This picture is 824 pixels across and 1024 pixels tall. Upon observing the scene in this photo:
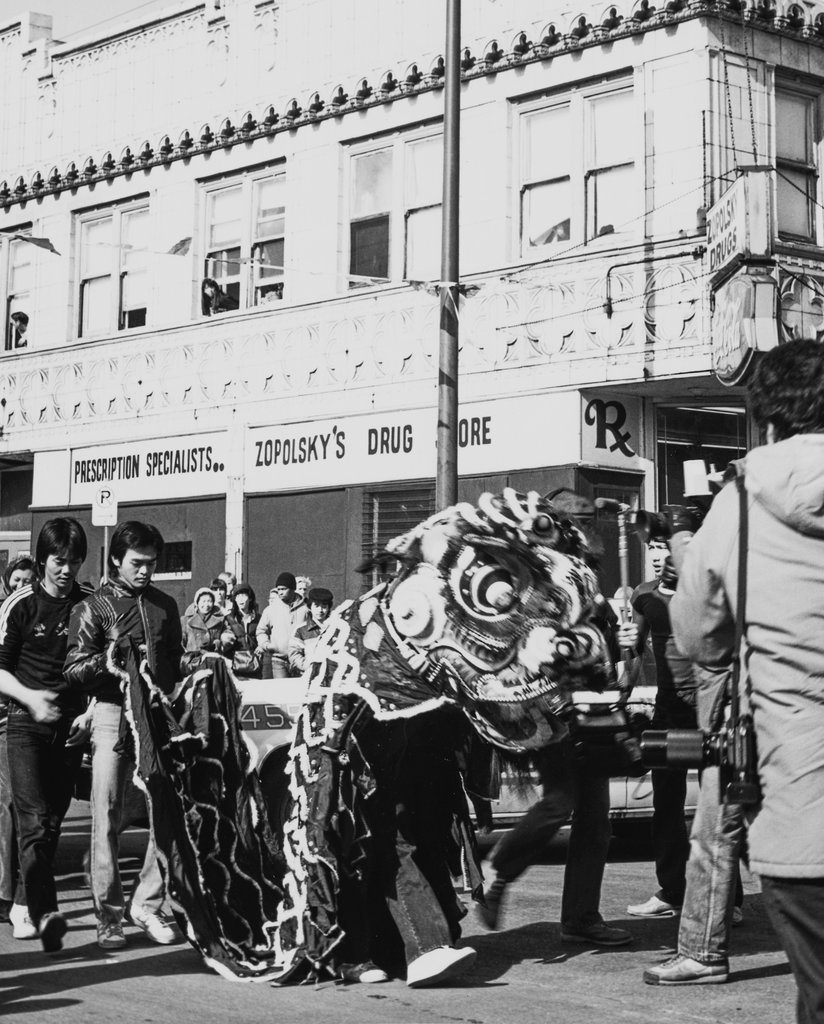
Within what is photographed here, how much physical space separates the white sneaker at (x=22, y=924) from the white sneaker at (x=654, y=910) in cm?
281

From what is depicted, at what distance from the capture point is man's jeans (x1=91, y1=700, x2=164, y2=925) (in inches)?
298

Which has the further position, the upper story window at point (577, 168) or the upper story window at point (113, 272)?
the upper story window at point (113, 272)

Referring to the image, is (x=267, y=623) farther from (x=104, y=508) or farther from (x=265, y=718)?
(x=265, y=718)

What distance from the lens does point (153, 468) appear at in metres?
23.0

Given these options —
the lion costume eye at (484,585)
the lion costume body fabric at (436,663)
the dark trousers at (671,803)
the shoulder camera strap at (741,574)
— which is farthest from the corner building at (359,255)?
the shoulder camera strap at (741,574)

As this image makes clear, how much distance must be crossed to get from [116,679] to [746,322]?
392 inches

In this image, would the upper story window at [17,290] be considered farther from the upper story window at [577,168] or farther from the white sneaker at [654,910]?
the white sneaker at [654,910]

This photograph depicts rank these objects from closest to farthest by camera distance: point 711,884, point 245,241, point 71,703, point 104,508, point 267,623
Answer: point 711,884
point 71,703
point 267,623
point 104,508
point 245,241

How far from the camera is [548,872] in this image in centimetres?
979

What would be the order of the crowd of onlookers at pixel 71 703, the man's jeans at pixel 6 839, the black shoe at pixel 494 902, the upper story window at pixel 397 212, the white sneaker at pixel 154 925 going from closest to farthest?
the black shoe at pixel 494 902 < the crowd of onlookers at pixel 71 703 < the white sneaker at pixel 154 925 < the man's jeans at pixel 6 839 < the upper story window at pixel 397 212

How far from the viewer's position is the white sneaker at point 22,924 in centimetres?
770

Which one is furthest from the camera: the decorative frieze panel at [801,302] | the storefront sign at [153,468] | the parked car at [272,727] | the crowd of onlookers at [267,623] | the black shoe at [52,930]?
the storefront sign at [153,468]

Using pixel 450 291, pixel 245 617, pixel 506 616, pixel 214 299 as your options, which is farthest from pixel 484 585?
pixel 214 299

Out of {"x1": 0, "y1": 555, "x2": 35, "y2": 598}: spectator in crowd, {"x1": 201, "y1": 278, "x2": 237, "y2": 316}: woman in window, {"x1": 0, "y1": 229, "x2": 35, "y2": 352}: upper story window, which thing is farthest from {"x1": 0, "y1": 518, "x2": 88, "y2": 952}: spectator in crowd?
{"x1": 0, "y1": 229, "x2": 35, "y2": 352}: upper story window
